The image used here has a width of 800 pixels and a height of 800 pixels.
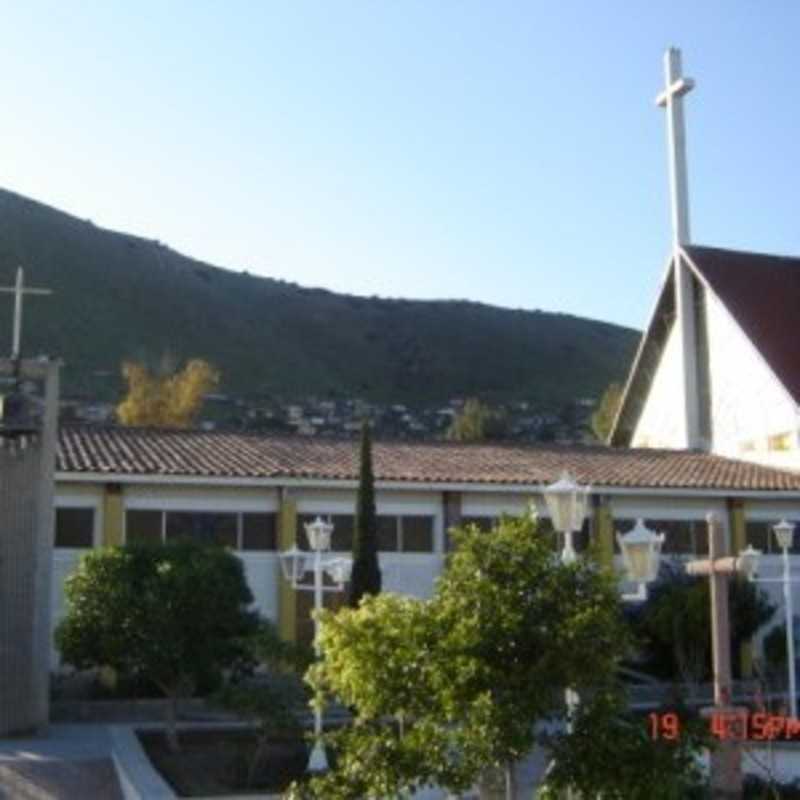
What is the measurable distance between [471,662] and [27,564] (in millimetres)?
13583

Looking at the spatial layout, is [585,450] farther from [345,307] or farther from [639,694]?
[345,307]

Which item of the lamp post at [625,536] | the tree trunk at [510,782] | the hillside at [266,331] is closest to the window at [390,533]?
the lamp post at [625,536]

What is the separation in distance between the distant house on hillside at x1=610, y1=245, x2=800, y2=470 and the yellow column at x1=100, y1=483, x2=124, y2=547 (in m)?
15.5

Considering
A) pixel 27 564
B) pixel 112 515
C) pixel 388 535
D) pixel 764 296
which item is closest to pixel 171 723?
pixel 27 564

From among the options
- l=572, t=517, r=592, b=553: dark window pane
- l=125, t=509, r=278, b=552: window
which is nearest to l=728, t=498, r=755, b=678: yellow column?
l=572, t=517, r=592, b=553: dark window pane

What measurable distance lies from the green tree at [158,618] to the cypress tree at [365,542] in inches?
151

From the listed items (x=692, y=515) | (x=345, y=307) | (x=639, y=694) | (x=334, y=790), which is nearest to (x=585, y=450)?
(x=692, y=515)

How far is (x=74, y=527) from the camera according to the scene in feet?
89.7

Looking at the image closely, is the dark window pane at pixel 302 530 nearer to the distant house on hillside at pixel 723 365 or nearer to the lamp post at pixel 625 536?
the distant house on hillside at pixel 723 365

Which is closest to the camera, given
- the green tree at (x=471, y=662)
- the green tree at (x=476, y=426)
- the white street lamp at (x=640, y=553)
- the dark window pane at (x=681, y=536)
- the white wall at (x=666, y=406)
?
the green tree at (x=471, y=662)

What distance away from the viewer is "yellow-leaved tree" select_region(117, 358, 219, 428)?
176 feet

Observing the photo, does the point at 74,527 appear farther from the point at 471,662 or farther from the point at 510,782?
the point at 471,662

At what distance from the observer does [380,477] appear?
2898 cm

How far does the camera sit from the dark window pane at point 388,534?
96.5 ft
